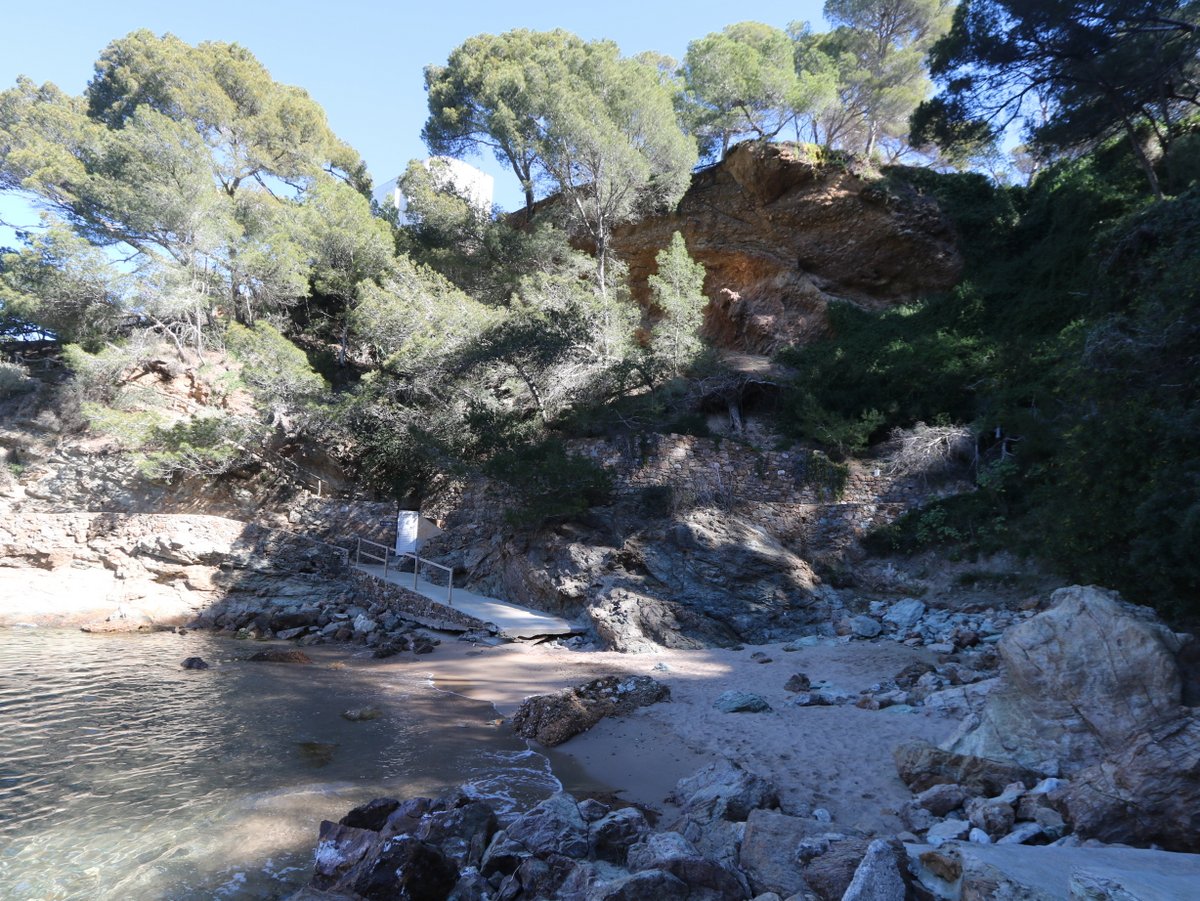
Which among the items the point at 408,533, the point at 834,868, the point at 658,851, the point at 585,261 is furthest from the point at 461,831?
the point at 585,261

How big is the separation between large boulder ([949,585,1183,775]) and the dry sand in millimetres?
864

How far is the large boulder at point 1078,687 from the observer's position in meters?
4.56

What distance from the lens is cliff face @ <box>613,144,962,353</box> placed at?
2012 cm

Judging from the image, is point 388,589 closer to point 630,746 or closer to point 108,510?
point 630,746

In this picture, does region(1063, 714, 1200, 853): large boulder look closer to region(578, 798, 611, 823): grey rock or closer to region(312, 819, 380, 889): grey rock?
region(578, 798, 611, 823): grey rock

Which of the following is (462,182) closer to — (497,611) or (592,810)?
(497,611)

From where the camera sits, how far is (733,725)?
6637 millimetres

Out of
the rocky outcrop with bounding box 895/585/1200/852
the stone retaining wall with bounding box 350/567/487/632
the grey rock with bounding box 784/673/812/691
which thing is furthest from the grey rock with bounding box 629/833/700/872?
the stone retaining wall with bounding box 350/567/487/632

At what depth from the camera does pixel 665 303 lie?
17781mm

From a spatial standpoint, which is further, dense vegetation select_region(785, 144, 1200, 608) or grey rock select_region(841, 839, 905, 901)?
dense vegetation select_region(785, 144, 1200, 608)

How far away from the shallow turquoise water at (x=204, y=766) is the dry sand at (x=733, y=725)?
66cm

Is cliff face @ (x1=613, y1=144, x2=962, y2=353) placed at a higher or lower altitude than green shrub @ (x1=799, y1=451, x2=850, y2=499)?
higher

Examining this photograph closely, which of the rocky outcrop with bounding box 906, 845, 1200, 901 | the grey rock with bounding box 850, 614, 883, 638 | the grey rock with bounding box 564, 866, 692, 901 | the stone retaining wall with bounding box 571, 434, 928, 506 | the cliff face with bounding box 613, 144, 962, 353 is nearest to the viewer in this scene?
the rocky outcrop with bounding box 906, 845, 1200, 901

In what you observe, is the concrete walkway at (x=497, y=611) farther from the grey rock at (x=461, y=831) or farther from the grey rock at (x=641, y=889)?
the grey rock at (x=641, y=889)
